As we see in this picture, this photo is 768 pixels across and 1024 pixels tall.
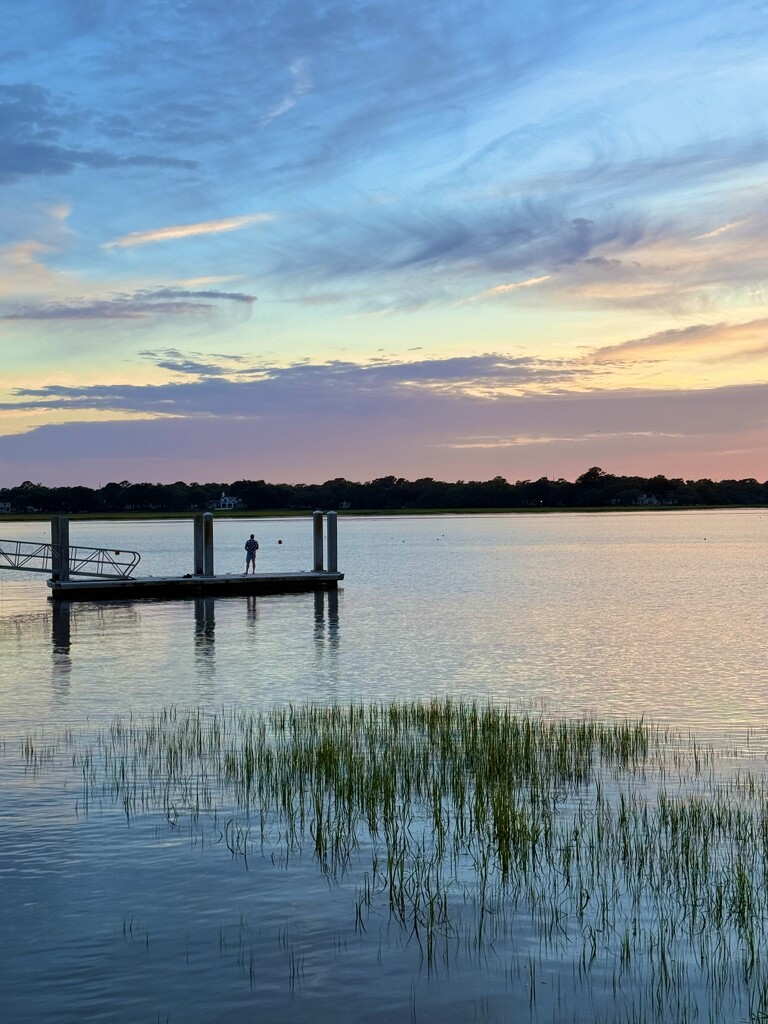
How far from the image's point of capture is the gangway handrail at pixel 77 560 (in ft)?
160

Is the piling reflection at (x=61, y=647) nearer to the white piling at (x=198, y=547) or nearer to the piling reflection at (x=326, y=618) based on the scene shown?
the white piling at (x=198, y=547)

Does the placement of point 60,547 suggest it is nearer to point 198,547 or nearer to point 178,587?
point 178,587

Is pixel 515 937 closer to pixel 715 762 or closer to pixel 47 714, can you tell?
pixel 715 762

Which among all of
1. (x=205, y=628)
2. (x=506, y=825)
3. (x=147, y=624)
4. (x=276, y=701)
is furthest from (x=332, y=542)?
(x=506, y=825)

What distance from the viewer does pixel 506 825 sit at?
42.1 feet

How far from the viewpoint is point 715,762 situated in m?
17.2

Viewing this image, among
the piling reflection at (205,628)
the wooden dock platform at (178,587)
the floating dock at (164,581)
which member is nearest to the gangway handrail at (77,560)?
the floating dock at (164,581)

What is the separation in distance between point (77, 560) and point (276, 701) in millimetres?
32947

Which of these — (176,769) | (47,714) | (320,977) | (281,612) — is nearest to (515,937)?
(320,977)

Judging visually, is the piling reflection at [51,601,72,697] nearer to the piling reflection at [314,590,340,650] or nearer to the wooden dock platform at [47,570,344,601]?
the wooden dock platform at [47,570,344,601]

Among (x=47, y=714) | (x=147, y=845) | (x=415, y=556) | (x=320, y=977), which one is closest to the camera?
(x=320, y=977)

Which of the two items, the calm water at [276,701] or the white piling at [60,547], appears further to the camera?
the white piling at [60,547]

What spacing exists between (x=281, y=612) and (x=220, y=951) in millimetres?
36076

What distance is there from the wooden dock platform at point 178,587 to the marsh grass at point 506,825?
93.2ft
